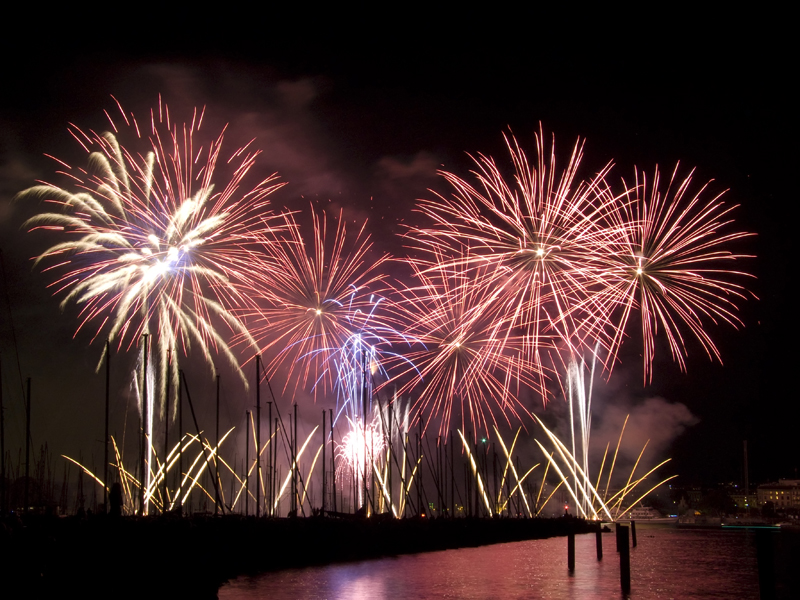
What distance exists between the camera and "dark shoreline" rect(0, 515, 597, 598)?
14.4 metres

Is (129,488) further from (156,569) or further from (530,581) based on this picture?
(156,569)

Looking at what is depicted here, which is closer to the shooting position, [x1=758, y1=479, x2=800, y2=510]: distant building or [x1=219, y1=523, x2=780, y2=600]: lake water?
[x1=219, y1=523, x2=780, y2=600]: lake water

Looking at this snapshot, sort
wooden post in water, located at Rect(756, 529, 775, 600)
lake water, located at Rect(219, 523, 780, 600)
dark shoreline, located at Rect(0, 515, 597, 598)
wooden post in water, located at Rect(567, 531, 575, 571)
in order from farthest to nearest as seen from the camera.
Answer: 1. wooden post in water, located at Rect(567, 531, 575, 571)
2. lake water, located at Rect(219, 523, 780, 600)
3. wooden post in water, located at Rect(756, 529, 775, 600)
4. dark shoreline, located at Rect(0, 515, 597, 598)

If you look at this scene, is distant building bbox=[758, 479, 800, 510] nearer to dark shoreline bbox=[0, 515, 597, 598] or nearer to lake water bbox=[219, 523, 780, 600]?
lake water bbox=[219, 523, 780, 600]

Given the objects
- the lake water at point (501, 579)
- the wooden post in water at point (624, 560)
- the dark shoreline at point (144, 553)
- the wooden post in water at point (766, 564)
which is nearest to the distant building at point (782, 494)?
the lake water at point (501, 579)

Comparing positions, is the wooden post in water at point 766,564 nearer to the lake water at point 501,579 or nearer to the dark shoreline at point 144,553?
the lake water at point 501,579

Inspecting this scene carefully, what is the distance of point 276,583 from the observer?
25.8 meters

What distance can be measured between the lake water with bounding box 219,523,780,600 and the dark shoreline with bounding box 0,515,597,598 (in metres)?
1.41

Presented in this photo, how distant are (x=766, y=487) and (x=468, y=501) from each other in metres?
121

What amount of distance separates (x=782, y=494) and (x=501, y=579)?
15343 centimetres

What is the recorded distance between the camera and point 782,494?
158 m

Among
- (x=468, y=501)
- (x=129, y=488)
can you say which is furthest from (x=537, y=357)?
(x=468, y=501)

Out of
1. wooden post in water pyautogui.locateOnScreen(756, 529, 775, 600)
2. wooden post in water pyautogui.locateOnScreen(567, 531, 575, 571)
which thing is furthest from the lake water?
wooden post in water pyautogui.locateOnScreen(756, 529, 775, 600)

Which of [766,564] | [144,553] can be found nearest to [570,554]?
[766,564]
